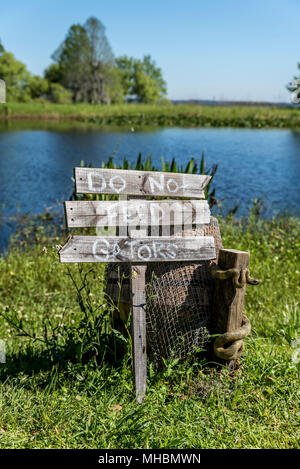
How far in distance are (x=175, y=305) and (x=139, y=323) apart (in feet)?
0.92

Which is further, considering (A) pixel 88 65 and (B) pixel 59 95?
(A) pixel 88 65

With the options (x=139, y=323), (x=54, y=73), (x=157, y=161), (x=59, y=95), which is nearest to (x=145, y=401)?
(x=139, y=323)

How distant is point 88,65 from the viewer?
5884cm

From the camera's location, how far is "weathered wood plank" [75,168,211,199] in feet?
8.91

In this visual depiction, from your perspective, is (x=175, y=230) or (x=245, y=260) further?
(x=175, y=230)

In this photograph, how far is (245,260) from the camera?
280 cm

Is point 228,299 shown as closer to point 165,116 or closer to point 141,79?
point 165,116

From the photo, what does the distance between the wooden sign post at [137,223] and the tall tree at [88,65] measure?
57.5m

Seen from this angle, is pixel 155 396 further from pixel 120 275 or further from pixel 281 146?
pixel 281 146

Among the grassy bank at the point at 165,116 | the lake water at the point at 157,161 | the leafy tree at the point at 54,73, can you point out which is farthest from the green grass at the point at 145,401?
the leafy tree at the point at 54,73

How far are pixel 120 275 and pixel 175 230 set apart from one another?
0.49 metres

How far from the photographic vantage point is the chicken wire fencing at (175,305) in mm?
2953
